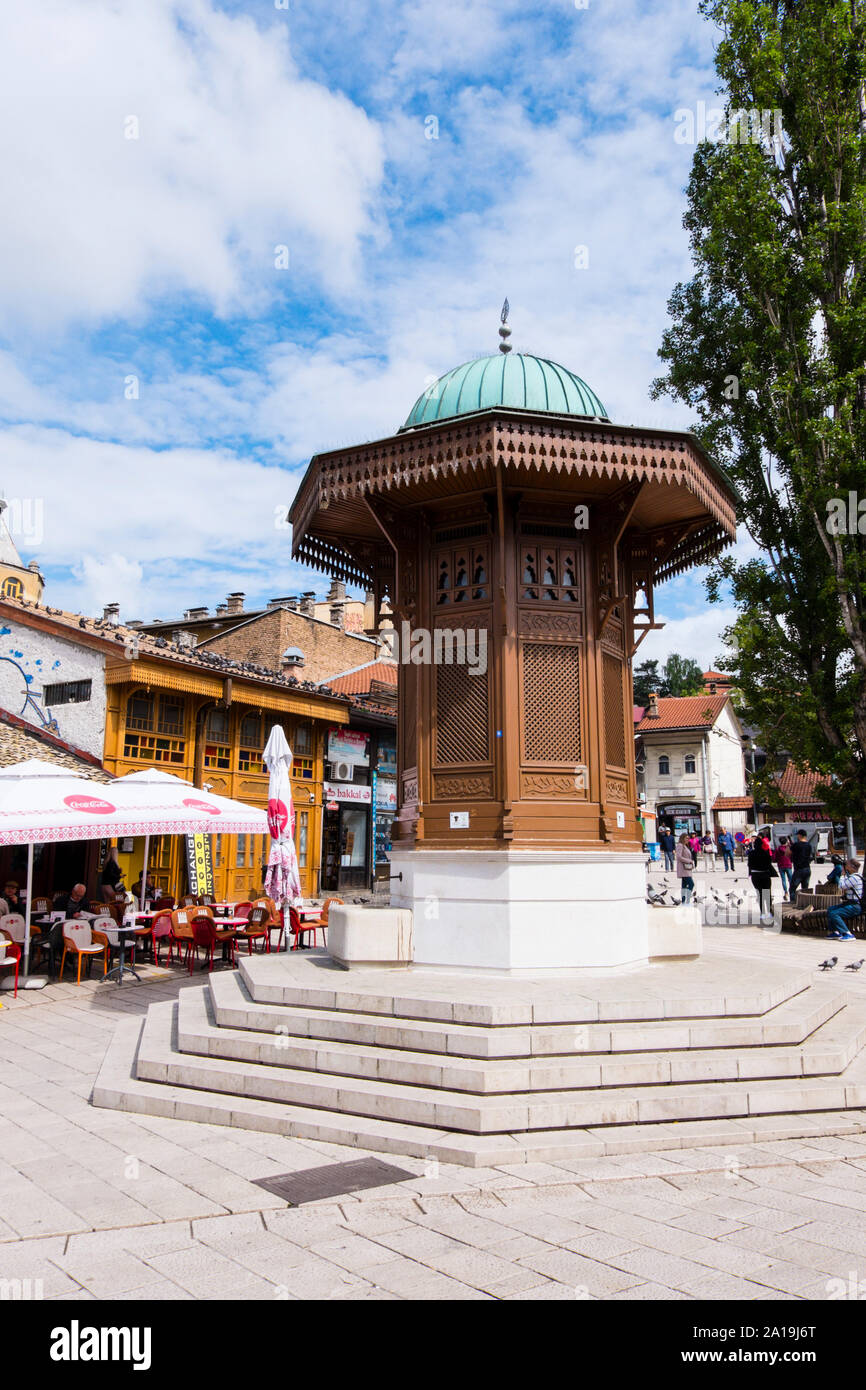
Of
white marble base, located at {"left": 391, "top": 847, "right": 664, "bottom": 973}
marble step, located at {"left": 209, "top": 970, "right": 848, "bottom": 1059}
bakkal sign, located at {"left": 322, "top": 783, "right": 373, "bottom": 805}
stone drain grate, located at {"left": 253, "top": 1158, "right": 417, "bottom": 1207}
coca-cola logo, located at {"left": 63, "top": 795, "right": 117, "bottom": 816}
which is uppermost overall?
bakkal sign, located at {"left": 322, "top": 783, "right": 373, "bottom": 805}

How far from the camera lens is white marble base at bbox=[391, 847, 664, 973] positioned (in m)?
7.70

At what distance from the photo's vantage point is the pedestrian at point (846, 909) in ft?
53.2

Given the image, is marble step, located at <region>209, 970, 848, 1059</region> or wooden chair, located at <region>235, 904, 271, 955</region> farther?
wooden chair, located at <region>235, 904, 271, 955</region>

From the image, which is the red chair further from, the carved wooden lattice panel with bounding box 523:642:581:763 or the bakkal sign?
the bakkal sign

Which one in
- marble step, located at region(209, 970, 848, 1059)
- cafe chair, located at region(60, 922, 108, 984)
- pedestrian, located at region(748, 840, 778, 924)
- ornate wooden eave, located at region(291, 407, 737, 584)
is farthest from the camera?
pedestrian, located at region(748, 840, 778, 924)

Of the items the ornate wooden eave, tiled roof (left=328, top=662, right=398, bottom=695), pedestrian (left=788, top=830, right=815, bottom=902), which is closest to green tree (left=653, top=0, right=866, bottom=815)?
pedestrian (left=788, top=830, right=815, bottom=902)

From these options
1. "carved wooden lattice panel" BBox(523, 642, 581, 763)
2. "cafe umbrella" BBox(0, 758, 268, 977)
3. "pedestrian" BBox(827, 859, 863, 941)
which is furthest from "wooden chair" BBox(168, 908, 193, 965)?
"pedestrian" BBox(827, 859, 863, 941)

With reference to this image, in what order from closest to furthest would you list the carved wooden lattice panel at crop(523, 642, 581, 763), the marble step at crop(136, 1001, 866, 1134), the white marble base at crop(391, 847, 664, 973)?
the marble step at crop(136, 1001, 866, 1134)
the white marble base at crop(391, 847, 664, 973)
the carved wooden lattice panel at crop(523, 642, 581, 763)

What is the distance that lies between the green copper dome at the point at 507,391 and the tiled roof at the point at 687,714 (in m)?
46.5

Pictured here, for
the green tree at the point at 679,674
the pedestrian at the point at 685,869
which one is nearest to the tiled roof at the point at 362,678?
the pedestrian at the point at 685,869

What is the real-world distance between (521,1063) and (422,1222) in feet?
5.26

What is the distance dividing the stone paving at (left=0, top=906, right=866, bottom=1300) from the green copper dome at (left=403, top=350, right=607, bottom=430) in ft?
20.9

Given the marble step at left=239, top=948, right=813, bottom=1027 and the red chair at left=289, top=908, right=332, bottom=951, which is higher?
the marble step at left=239, top=948, right=813, bottom=1027
